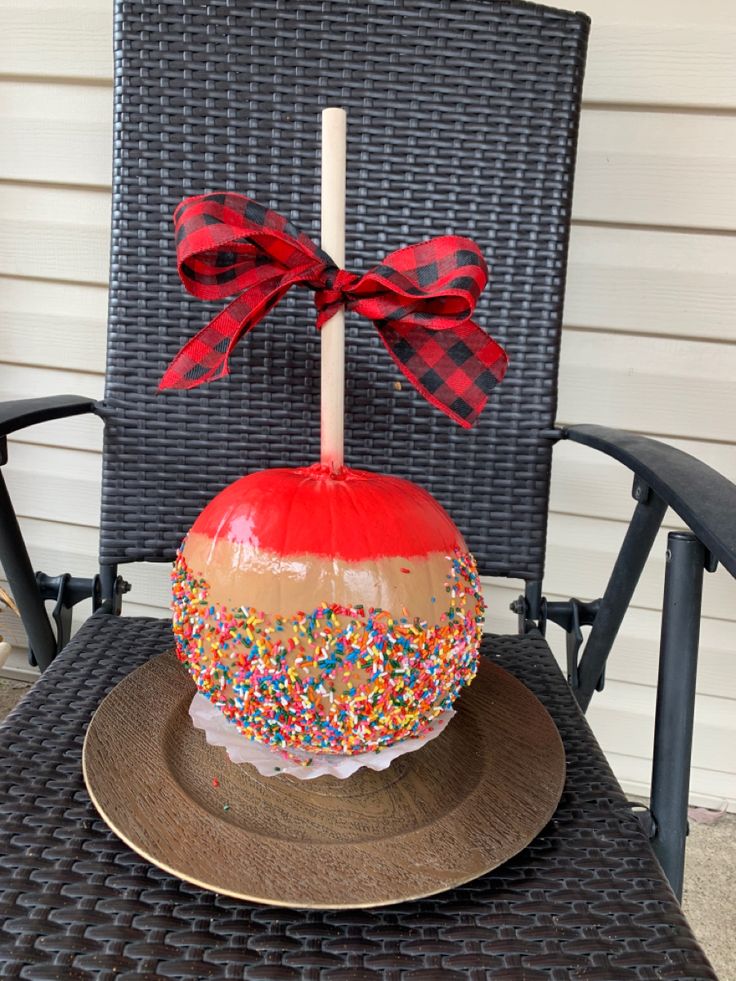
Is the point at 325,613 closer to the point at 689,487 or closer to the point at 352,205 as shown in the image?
the point at 689,487

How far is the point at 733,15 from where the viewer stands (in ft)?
2.63

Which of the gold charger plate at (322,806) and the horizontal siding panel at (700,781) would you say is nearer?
the gold charger plate at (322,806)

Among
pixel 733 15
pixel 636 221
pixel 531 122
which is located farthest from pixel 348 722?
pixel 733 15

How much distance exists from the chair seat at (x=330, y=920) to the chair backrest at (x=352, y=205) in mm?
326

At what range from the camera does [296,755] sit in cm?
47

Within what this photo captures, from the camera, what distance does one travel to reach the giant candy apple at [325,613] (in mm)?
418

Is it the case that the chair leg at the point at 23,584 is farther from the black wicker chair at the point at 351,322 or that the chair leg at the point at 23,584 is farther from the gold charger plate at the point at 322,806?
the gold charger plate at the point at 322,806

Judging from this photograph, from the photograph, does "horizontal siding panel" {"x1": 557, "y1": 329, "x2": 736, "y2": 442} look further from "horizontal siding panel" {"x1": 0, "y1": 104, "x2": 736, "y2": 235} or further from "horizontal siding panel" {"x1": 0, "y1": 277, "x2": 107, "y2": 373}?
"horizontal siding panel" {"x1": 0, "y1": 277, "x2": 107, "y2": 373}

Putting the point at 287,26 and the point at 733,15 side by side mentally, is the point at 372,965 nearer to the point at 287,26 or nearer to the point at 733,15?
the point at 287,26

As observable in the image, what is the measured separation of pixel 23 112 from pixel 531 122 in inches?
24.6

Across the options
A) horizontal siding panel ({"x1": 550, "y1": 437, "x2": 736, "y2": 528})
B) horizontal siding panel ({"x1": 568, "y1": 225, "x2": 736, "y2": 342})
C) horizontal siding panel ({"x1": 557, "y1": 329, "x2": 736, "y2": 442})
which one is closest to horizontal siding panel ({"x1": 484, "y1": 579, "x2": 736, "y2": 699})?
horizontal siding panel ({"x1": 550, "y1": 437, "x2": 736, "y2": 528})

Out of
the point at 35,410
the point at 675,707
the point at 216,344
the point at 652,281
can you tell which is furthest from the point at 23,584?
the point at 652,281

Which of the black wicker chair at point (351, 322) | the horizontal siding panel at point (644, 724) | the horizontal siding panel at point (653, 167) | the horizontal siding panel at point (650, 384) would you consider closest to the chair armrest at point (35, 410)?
the black wicker chair at point (351, 322)

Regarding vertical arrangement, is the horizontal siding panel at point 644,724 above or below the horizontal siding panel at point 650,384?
below
